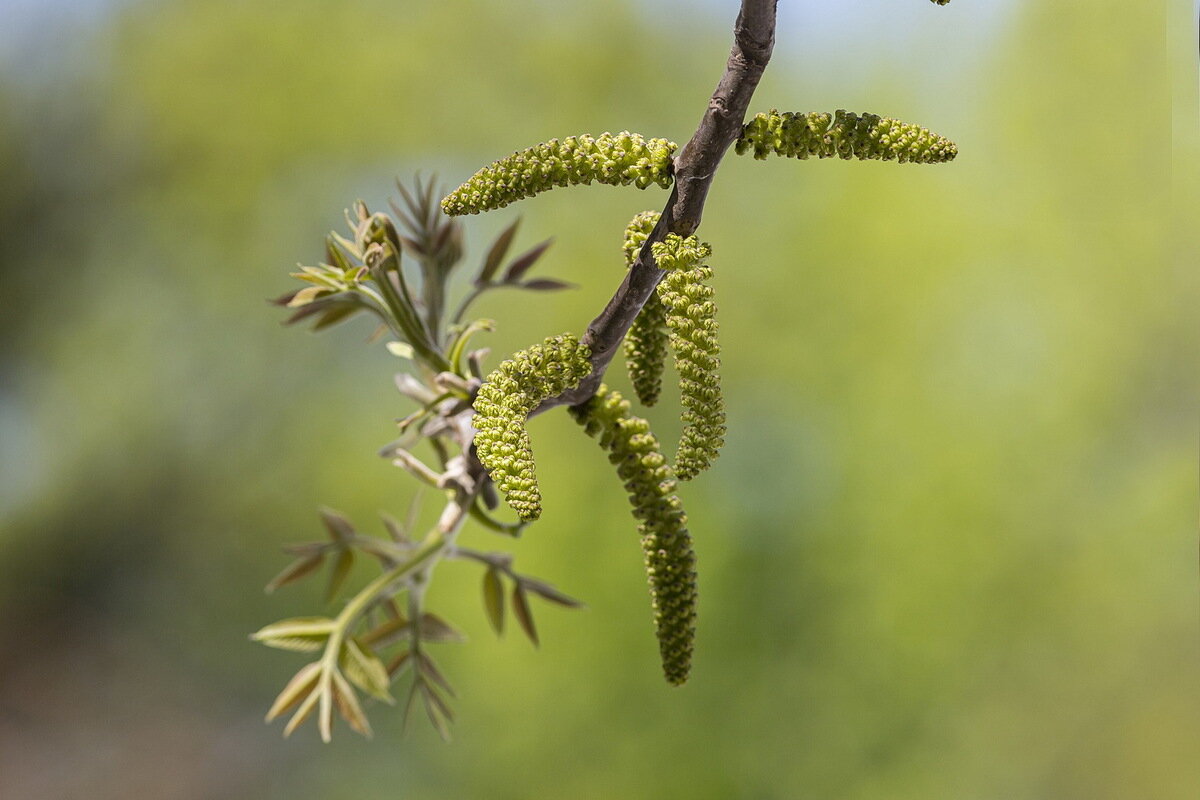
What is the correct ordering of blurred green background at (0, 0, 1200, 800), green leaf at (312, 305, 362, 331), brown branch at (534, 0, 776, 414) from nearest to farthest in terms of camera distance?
brown branch at (534, 0, 776, 414), green leaf at (312, 305, 362, 331), blurred green background at (0, 0, 1200, 800)

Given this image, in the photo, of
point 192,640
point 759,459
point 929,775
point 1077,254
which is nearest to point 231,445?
point 192,640

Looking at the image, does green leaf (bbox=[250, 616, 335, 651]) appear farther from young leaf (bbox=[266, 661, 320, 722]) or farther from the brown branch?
the brown branch

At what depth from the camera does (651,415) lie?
1.57 m

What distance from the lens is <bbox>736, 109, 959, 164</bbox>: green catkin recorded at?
272 mm

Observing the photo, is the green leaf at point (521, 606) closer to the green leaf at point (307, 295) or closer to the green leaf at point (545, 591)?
the green leaf at point (545, 591)

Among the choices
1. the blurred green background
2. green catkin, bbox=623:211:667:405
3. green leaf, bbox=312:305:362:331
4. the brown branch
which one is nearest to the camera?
the brown branch

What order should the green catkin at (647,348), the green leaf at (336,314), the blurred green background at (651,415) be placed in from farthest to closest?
1. the blurred green background at (651,415)
2. the green leaf at (336,314)
3. the green catkin at (647,348)

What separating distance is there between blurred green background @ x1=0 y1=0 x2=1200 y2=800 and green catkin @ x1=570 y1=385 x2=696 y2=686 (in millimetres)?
1090

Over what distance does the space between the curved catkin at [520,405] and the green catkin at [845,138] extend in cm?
9

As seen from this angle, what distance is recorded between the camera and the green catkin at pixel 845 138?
272mm

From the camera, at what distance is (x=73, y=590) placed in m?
1.64

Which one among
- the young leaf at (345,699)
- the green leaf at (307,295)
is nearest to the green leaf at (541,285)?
the green leaf at (307,295)

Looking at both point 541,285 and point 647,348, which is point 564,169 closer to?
point 647,348

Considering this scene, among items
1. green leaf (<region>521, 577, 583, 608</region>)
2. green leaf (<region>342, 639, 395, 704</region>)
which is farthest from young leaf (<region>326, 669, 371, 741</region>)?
green leaf (<region>521, 577, 583, 608</region>)
